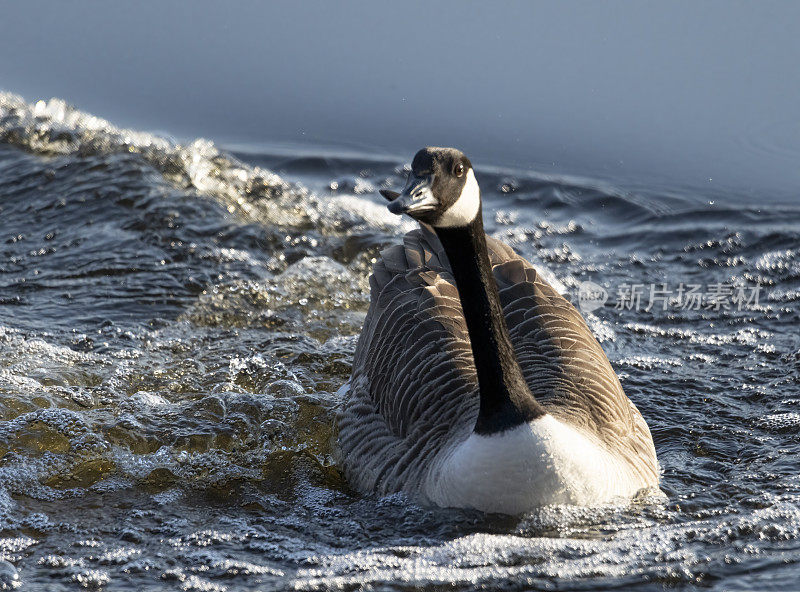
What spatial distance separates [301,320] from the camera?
916 cm

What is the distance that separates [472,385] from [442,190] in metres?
1.62

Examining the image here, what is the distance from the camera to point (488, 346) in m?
5.59

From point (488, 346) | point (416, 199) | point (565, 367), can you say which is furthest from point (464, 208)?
point (565, 367)

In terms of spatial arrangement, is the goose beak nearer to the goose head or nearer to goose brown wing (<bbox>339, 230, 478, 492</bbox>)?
the goose head

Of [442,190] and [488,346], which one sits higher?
[442,190]

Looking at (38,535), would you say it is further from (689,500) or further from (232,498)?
(689,500)

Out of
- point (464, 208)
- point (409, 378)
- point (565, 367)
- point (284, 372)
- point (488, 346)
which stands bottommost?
point (284, 372)

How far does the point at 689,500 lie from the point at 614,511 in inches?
26.4

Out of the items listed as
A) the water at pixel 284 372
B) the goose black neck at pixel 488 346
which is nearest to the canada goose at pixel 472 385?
the goose black neck at pixel 488 346

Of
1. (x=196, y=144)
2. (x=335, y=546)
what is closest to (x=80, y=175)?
(x=196, y=144)

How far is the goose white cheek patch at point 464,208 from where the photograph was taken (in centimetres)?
512

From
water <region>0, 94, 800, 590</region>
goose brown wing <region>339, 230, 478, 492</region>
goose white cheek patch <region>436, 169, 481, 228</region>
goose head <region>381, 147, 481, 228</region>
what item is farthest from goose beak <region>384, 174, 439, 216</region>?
water <region>0, 94, 800, 590</region>

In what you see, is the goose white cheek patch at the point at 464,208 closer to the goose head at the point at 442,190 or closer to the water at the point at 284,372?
the goose head at the point at 442,190

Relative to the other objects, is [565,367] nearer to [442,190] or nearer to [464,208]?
[464,208]
